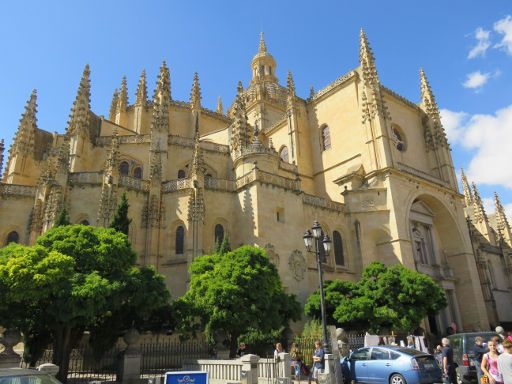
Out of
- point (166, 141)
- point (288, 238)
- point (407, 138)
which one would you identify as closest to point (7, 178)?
point (166, 141)

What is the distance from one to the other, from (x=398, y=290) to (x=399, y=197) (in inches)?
350

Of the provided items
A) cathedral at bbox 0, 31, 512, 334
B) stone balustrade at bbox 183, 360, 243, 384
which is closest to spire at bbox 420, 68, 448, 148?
cathedral at bbox 0, 31, 512, 334

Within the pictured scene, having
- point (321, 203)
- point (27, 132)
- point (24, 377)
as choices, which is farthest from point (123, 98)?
point (24, 377)

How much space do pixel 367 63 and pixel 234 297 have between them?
914 inches

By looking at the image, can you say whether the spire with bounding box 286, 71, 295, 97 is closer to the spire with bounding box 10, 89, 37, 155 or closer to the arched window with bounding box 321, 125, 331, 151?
the arched window with bounding box 321, 125, 331, 151

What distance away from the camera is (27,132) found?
29172mm

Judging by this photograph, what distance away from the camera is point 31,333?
14984 mm

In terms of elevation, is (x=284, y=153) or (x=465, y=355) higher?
(x=284, y=153)

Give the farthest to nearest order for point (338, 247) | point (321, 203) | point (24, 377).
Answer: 1. point (338, 247)
2. point (321, 203)
3. point (24, 377)

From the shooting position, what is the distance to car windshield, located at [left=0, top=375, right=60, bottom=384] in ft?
17.8

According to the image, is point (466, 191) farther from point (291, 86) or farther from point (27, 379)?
point (27, 379)

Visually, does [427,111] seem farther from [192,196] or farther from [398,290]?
[192,196]

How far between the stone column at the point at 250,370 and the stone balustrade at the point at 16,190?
1736cm

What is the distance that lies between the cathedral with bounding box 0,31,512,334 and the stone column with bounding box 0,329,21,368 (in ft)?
26.9
